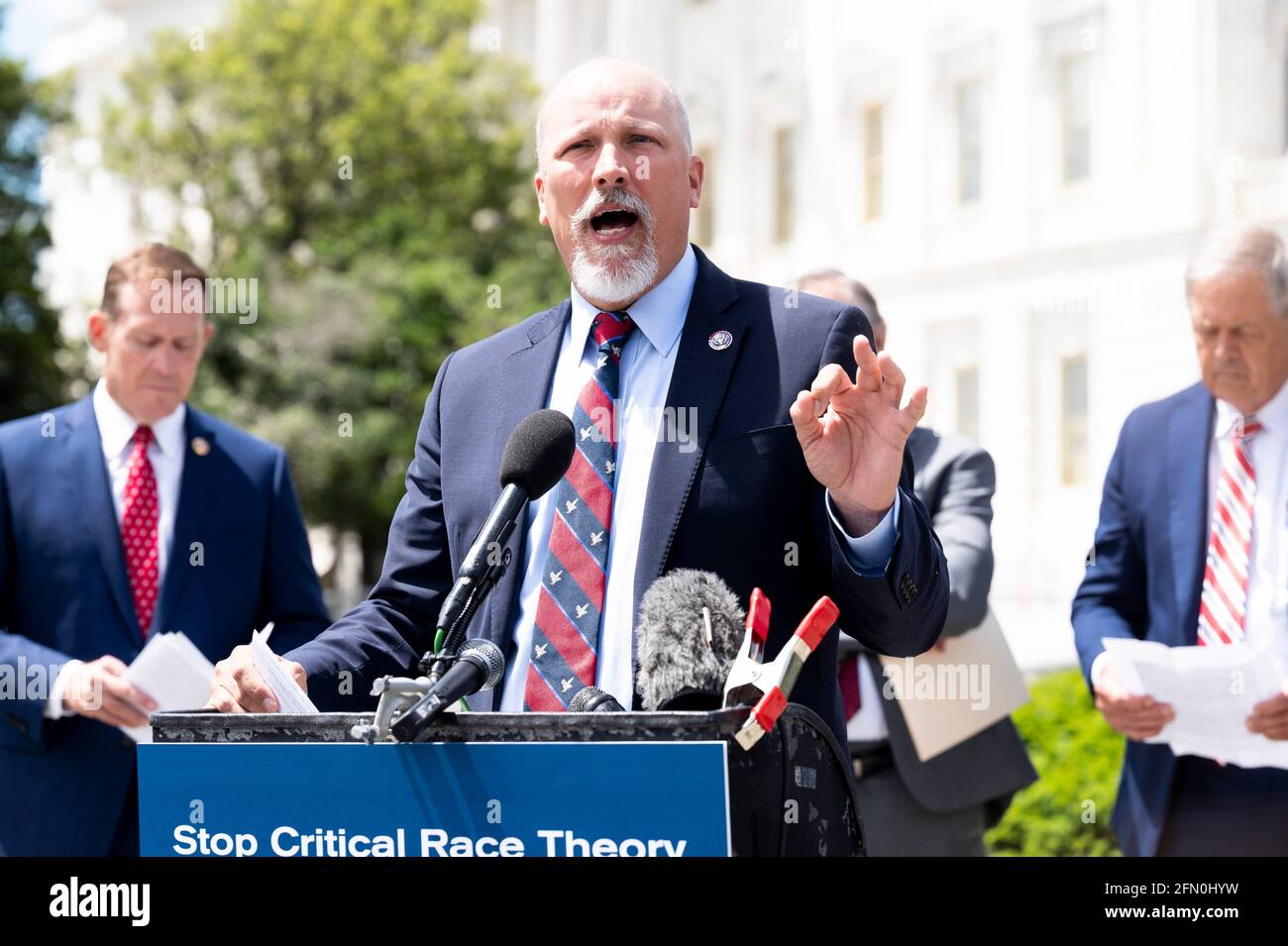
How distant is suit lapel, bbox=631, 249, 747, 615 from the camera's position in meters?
2.87

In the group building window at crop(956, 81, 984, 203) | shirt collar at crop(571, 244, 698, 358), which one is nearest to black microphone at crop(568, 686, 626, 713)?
shirt collar at crop(571, 244, 698, 358)

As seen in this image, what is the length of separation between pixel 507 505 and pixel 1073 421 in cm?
2377

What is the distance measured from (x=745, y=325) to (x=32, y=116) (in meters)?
26.4

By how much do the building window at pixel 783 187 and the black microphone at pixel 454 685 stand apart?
28.2 m

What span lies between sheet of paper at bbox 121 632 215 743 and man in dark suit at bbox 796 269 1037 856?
1841 mm

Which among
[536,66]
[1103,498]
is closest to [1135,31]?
[536,66]

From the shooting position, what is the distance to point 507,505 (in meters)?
2.44

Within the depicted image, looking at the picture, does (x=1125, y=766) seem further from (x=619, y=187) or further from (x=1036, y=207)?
(x=1036, y=207)

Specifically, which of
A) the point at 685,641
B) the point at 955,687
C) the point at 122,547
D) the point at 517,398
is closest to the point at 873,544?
the point at 685,641

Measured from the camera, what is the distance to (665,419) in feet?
9.82

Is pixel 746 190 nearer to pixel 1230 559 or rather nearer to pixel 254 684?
pixel 1230 559

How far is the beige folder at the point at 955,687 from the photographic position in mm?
4750

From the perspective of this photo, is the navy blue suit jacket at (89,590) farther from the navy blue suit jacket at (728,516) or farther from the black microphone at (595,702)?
the black microphone at (595,702)

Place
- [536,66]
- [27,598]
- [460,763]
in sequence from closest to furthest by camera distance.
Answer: [460,763] → [27,598] → [536,66]
